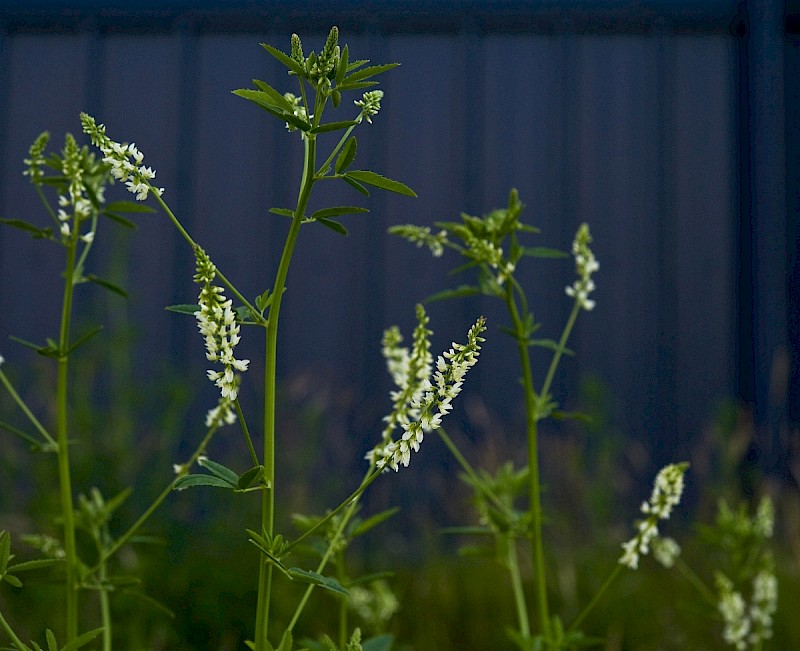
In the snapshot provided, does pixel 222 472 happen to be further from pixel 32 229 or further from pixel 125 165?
pixel 32 229

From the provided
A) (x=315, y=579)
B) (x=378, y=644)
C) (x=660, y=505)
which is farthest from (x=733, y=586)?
(x=315, y=579)

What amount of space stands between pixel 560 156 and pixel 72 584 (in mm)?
3557

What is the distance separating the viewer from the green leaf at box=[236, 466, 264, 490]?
2.38 feet

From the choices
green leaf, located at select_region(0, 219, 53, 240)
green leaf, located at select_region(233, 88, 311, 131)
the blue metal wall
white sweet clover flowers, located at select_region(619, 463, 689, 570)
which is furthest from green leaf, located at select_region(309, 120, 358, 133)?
the blue metal wall

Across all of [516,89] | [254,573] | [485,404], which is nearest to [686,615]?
[254,573]

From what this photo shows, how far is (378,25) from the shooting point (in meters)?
4.07

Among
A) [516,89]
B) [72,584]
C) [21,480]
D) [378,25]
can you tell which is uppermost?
[378,25]

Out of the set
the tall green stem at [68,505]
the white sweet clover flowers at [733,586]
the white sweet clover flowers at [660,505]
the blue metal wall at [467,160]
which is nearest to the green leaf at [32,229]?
the tall green stem at [68,505]

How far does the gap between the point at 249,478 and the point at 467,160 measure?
3516 mm

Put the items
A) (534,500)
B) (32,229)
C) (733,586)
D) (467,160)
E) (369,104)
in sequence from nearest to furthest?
1. (369,104)
2. (32,229)
3. (534,500)
4. (733,586)
5. (467,160)

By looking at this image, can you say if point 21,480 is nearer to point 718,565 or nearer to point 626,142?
point 718,565

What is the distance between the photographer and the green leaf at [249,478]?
2.38 ft

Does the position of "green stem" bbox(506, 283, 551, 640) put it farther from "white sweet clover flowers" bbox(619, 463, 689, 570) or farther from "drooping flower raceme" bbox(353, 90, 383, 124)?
"drooping flower raceme" bbox(353, 90, 383, 124)

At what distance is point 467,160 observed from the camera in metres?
4.11
